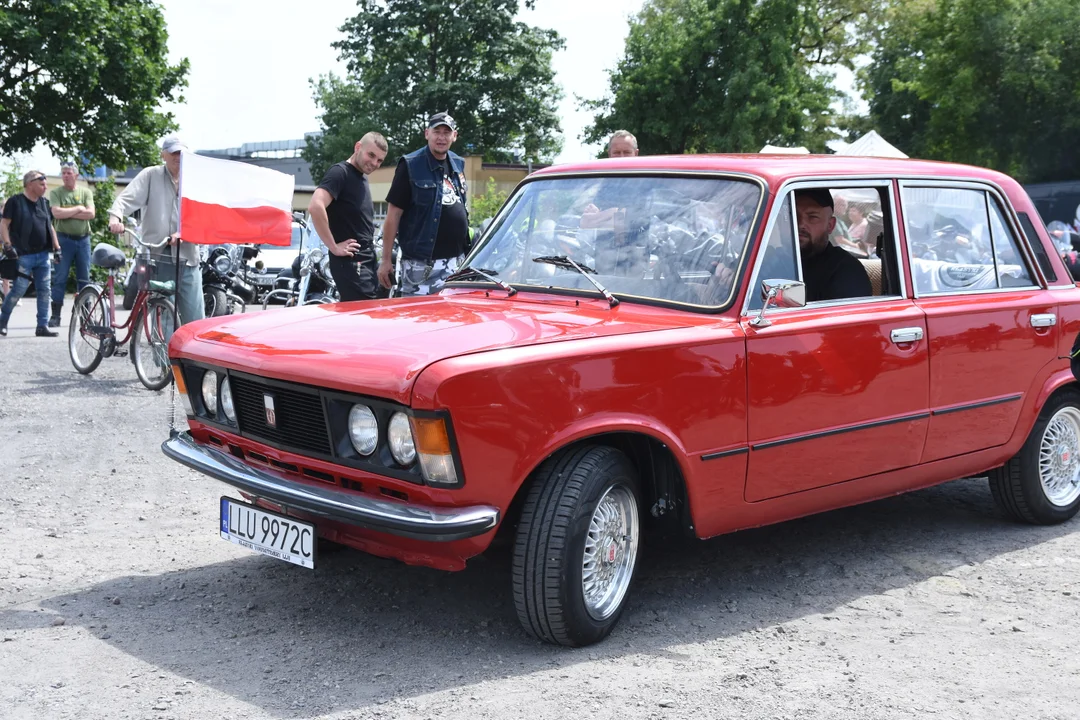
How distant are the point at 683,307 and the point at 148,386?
6387 mm

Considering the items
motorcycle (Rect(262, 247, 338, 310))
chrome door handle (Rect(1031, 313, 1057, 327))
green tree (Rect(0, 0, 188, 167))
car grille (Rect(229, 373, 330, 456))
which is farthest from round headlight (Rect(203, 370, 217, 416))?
green tree (Rect(0, 0, 188, 167))

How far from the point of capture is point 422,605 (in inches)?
176

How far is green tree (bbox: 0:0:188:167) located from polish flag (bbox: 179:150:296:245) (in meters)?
28.2

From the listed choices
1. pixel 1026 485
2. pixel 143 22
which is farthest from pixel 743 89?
pixel 1026 485

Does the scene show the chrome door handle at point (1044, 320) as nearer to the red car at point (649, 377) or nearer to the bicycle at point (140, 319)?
the red car at point (649, 377)

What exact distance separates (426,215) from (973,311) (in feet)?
12.0

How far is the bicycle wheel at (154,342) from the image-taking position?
940 centimetres

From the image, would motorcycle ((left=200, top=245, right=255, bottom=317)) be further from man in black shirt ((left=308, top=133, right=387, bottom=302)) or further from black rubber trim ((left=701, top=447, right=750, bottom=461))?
black rubber trim ((left=701, top=447, right=750, bottom=461))

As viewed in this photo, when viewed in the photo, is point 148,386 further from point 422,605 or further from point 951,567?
point 951,567

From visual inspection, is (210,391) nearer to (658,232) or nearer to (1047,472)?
(658,232)

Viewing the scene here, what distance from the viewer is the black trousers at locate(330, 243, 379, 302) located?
805 cm

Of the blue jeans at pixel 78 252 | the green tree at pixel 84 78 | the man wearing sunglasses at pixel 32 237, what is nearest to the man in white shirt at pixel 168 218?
the blue jeans at pixel 78 252

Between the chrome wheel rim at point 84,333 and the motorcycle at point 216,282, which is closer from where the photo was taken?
the chrome wheel rim at point 84,333

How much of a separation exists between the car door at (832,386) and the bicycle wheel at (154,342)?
611 cm
